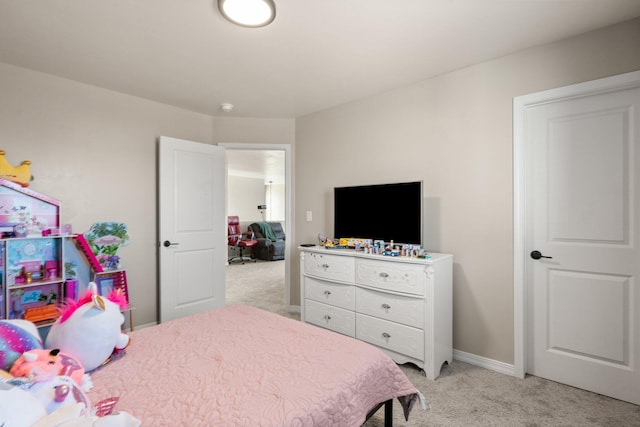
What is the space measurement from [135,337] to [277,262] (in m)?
6.14

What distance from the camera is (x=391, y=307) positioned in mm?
2502

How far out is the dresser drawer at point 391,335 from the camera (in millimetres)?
2355

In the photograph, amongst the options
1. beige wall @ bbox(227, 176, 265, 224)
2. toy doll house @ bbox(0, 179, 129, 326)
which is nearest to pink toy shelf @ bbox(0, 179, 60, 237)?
toy doll house @ bbox(0, 179, 129, 326)

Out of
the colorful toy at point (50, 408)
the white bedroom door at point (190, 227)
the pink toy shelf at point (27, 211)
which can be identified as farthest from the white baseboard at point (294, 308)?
the colorful toy at point (50, 408)

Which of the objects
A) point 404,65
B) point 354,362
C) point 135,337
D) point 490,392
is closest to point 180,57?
point 404,65

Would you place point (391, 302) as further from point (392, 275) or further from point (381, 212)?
point (381, 212)

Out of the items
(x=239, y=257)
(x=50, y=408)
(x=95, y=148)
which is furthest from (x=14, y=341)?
(x=239, y=257)

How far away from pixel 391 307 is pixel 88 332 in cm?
196

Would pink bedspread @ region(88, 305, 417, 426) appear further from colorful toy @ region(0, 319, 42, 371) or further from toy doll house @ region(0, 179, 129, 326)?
toy doll house @ region(0, 179, 129, 326)

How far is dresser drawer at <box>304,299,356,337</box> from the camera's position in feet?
9.12

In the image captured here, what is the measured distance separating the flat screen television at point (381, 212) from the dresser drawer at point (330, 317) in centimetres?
70

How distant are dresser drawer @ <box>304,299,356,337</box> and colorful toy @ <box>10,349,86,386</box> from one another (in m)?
1.99

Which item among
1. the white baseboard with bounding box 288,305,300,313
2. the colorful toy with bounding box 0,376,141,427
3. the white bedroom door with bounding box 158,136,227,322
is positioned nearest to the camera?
the colorful toy with bounding box 0,376,141,427

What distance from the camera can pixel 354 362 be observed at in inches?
55.5
